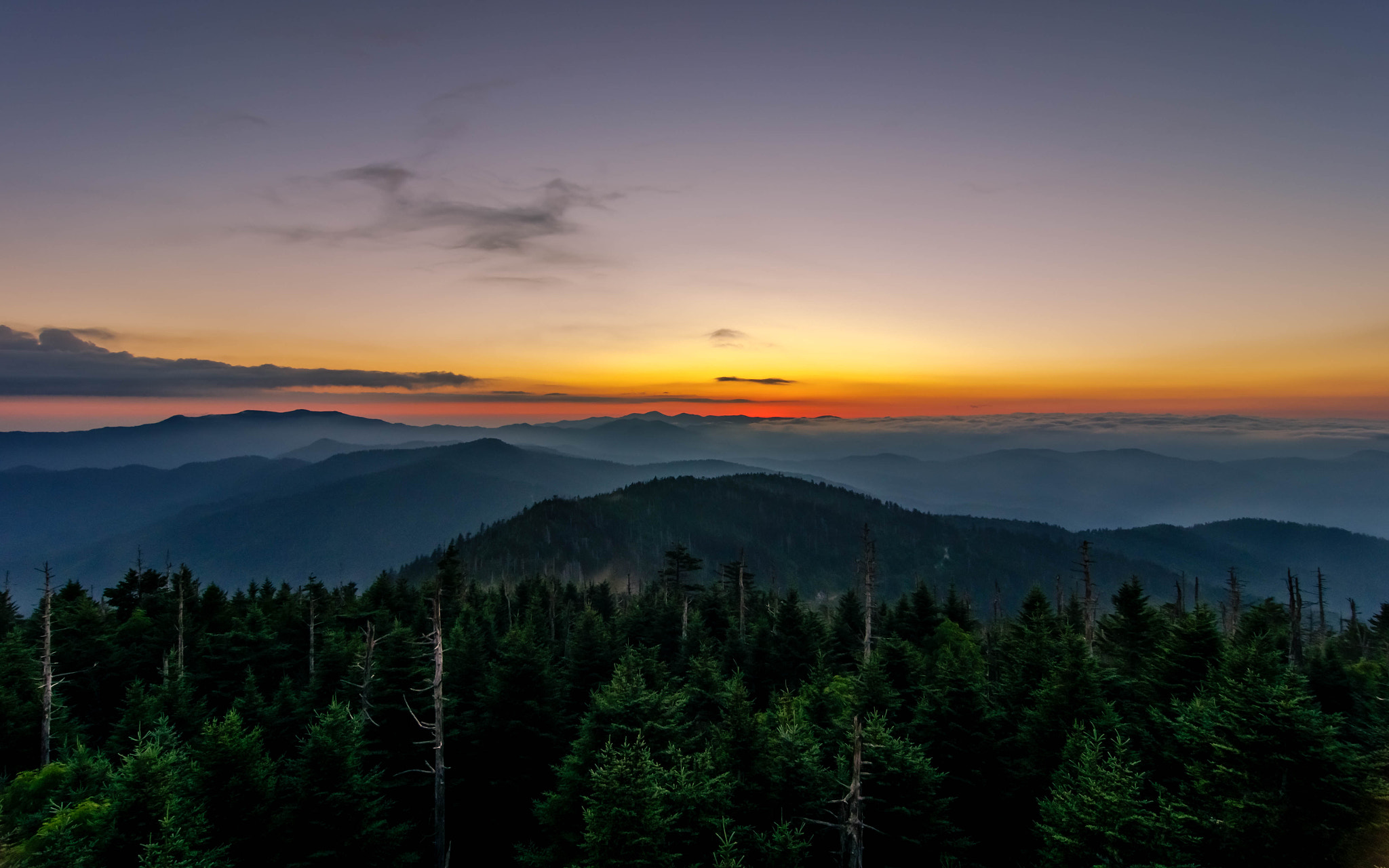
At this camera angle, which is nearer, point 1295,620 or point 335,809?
point 335,809

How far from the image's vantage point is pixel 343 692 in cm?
3728

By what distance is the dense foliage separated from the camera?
16203 mm

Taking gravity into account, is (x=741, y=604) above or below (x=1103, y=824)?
below

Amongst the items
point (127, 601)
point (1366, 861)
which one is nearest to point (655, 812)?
point (1366, 861)

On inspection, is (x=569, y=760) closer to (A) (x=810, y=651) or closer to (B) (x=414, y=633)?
(A) (x=810, y=651)

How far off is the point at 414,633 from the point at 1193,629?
54.5 meters

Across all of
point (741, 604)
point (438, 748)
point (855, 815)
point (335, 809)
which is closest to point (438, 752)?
point (438, 748)

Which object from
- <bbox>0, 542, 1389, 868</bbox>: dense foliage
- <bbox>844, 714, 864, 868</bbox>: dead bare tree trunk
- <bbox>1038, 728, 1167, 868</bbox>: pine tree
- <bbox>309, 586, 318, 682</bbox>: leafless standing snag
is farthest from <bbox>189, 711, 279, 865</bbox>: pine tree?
<bbox>1038, 728, 1167, 868</bbox>: pine tree

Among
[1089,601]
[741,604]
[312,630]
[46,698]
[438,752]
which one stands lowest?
[741,604]

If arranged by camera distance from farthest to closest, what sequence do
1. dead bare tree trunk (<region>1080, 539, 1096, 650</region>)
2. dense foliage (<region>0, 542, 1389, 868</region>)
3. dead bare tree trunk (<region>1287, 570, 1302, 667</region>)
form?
dead bare tree trunk (<region>1287, 570, 1302, 667</region>), dead bare tree trunk (<region>1080, 539, 1096, 650</region>), dense foliage (<region>0, 542, 1389, 868</region>)

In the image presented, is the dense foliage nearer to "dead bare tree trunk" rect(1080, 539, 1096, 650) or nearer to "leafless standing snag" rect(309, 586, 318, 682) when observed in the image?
"dead bare tree trunk" rect(1080, 539, 1096, 650)

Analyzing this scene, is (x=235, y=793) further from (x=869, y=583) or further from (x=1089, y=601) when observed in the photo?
(x=1089, y=601)

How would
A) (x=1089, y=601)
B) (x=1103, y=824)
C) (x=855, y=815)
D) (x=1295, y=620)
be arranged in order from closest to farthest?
(x=1103, y=824) → (x=855, y=815) → (x=1089, y=601) → (x=1295, y=620)

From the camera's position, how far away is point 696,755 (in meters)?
22.9
